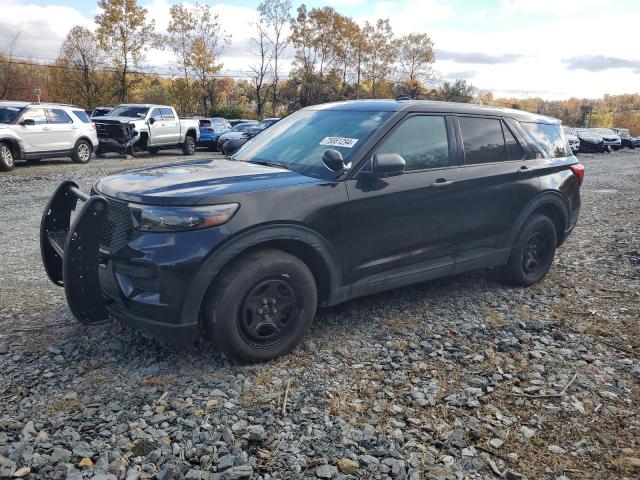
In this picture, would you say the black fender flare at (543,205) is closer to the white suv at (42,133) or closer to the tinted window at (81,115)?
the white suv at (42,133)

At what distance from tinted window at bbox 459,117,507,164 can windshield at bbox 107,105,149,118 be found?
654 inches

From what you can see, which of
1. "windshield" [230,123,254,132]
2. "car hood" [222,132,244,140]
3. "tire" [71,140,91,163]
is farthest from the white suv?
"windshield" [230,123,254,132]

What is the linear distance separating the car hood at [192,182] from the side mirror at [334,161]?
153 millimetres

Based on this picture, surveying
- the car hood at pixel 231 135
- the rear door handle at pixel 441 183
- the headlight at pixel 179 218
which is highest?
the car hood at pixel 231 135

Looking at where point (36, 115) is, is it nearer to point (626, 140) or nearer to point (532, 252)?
point (532, 252)

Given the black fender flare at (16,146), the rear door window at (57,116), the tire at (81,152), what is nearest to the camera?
the black fender flare at (16,146)

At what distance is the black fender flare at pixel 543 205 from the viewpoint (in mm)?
4926

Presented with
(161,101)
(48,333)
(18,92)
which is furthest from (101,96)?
(48,333)

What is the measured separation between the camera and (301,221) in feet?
11.3

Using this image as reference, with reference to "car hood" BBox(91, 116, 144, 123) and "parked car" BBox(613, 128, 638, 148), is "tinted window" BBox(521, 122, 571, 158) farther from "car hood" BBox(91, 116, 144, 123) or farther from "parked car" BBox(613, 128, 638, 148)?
"parked car" BBox(613, 128, 638, 148)

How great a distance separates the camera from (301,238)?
3.46 meters

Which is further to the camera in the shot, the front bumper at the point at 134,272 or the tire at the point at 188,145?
the tire at the point at 188,145

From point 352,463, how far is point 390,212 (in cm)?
190

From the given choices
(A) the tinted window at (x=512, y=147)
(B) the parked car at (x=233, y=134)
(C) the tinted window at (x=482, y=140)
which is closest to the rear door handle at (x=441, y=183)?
(C) the tinted window at (x=482, y=140)
